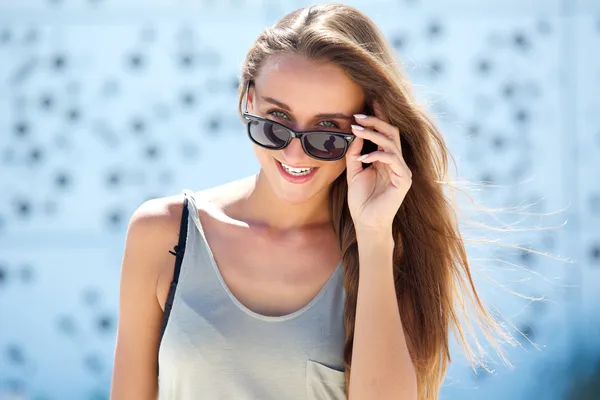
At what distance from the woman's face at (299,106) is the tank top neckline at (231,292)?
23 centimetres

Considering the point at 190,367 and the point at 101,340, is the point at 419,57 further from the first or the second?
the point at 190,367

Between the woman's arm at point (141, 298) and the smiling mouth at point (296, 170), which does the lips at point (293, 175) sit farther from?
the woman's arm at point (141, 298)

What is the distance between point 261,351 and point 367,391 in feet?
0.98

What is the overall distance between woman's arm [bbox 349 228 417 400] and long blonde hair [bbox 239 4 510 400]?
0.07 metres

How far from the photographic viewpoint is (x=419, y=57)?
5.71 meters

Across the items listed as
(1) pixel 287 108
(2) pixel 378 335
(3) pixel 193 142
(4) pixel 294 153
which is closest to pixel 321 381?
(2) pixel 378 335

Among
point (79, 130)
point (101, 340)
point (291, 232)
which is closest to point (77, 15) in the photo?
point (79, 130)

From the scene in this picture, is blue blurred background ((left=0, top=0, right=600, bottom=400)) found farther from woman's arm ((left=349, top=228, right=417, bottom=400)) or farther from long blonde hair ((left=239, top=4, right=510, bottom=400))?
woman's arm ((left=349, top=228, right=417, bottom=400))

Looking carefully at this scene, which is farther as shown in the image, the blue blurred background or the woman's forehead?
the blue blurred background

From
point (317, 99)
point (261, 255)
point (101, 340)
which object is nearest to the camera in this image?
point (317, 99)

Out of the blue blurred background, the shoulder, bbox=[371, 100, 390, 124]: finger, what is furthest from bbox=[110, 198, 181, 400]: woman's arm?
the blue blurred background

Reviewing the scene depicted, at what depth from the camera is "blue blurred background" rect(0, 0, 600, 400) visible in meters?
5.58

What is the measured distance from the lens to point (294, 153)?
2312mm

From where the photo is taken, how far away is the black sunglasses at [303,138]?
2.29 metres
